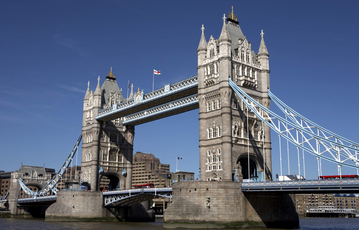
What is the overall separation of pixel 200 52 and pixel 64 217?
1548 inches

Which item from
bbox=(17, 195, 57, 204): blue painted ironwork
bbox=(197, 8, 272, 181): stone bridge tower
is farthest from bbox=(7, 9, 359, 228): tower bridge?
bbox=(17, 195, 57, 204): blue painted ironwork

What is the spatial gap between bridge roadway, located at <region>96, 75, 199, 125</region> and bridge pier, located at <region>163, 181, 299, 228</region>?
17.8 metres

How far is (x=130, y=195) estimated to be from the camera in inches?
2862

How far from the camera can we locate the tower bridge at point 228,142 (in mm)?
52312

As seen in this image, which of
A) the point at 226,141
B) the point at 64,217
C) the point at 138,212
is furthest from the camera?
the point at 138,212

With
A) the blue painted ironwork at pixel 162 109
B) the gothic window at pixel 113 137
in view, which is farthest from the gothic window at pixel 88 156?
the blue painted ironwork at pixel 162 109

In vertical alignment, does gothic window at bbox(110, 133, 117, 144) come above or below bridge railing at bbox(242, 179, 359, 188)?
above

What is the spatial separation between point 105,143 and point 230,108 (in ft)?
124

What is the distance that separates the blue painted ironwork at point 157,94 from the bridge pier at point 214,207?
60.9ft

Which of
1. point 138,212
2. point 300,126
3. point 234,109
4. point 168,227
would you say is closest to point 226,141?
point 234,109

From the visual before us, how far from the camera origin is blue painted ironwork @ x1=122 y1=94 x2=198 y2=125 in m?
69.4

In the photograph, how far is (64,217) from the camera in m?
78.1

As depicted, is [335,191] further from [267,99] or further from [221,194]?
[267,99]

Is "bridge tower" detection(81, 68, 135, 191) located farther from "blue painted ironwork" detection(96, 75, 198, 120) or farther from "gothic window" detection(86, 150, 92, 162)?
"blue painted ironwork" detection(96, 75, 198, 120)
